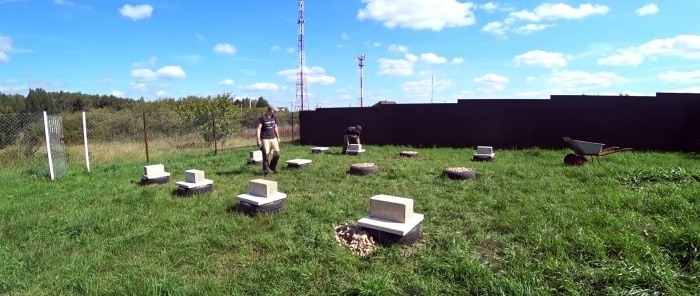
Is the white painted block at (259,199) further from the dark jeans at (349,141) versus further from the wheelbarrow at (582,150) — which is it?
the dark jeans at (349,141)

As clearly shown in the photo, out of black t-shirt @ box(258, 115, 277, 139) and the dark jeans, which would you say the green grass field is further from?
the dark jeans

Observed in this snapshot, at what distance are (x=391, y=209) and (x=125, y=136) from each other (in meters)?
12.0

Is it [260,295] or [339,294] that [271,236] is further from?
[339,294]

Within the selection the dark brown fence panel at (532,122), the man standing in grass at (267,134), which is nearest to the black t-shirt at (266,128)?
the man standing in grass at (267,134)

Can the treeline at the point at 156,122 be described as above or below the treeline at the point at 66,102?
below

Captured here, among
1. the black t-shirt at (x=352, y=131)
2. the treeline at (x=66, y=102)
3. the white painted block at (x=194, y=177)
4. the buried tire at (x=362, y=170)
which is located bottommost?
the buried tire at (x=362, y=170)

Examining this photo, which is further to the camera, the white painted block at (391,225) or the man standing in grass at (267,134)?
the man standing in grass at (267,134)

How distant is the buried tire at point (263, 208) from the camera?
4.83 m

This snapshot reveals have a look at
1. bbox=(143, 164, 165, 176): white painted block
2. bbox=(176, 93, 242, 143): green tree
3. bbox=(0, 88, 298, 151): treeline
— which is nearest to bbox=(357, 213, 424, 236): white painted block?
bbox=(143, 164, 165, 176): white painted block

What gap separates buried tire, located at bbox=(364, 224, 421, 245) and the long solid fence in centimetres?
873

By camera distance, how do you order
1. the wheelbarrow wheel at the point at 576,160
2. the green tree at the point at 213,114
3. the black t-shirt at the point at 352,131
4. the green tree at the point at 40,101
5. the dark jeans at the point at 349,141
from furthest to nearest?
the green tree at the point at 40,101
the green tree at the point at 213,114
the black t-shirt at the point at 352,131
the dark jeans at the point at 349,141
the wheelbarrow wheel at the point at 576,160

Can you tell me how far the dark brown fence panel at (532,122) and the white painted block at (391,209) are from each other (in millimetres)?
10000

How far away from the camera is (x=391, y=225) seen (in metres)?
3.70

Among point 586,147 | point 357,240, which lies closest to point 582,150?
point 586,147
